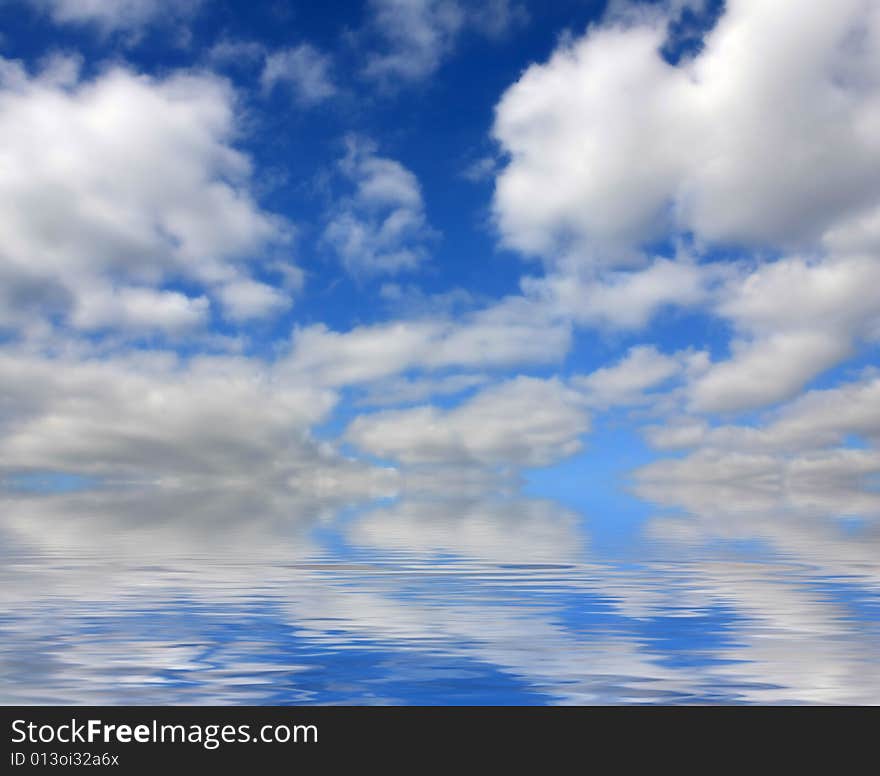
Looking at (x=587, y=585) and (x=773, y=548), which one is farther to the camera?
(x=773, y=548)

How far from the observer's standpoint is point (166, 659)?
57.7 ft

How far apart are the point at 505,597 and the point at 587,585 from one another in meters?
5.54

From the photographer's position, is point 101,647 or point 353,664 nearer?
point 353,664

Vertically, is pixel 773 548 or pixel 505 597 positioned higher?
pixel 773 548

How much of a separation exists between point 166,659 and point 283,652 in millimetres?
2850

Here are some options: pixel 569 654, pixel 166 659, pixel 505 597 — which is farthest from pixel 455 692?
pixel 505 597

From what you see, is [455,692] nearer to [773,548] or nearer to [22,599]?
[22,599]
